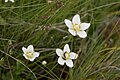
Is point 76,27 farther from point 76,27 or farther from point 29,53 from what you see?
point 29,53

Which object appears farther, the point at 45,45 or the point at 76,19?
the point at 45,45

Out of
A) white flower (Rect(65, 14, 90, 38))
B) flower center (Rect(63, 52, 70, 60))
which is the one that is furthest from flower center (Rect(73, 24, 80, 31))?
flower center (Rect(63, 52, 70, 60))

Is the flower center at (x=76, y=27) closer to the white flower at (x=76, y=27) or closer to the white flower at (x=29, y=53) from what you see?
the white flower at (x=76, y=27)

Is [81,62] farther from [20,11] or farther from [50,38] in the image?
[20,11]

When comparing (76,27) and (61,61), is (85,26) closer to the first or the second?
(76,27)

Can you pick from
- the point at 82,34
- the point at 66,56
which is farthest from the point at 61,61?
the point at 82,34

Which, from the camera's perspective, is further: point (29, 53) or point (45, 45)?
point (45, 45)

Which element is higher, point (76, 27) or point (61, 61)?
point (76, 27)

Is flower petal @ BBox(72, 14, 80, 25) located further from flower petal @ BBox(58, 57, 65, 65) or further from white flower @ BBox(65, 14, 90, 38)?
flower petal @ BBox(58, 57, 65, 65)

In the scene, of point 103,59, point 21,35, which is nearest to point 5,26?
point 21,35
